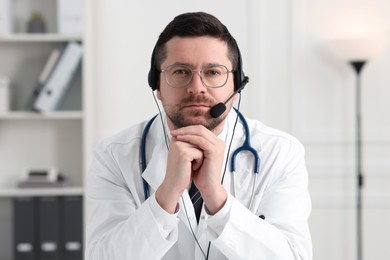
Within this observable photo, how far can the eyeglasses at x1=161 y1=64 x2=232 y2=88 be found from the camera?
5.43ft

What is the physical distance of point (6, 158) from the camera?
12.2 ft

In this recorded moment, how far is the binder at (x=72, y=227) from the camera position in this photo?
3475 mm

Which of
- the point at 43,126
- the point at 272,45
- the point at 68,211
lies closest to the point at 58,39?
the point at 43,126

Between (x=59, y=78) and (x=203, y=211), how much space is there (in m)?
1.95

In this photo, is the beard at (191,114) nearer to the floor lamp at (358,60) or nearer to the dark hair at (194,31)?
the dark hair at (194,31)

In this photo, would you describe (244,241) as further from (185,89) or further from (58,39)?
(58,39)

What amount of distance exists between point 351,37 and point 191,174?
2.21 meters

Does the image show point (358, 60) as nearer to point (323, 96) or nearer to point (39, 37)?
point (323, 96)

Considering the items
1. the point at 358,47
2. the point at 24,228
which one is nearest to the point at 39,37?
the point at 24,228

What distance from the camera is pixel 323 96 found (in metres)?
3.70

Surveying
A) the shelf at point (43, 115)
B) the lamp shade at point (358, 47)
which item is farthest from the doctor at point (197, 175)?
the lamp shade at point (358, 47)

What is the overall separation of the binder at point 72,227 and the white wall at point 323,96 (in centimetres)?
40

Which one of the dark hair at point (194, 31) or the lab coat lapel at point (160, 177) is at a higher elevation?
the dark hair at point (194, 31)

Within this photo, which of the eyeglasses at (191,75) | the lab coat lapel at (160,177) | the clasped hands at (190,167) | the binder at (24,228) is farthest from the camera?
the binder at (24,228)
